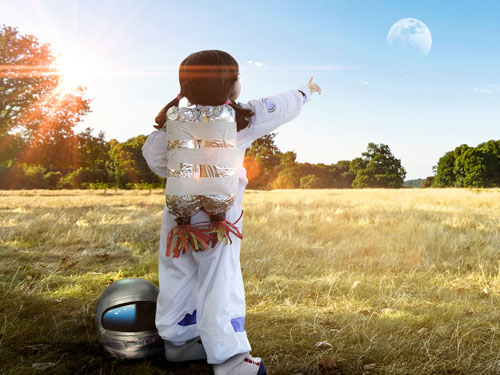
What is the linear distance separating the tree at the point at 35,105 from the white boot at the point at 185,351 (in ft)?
70.1

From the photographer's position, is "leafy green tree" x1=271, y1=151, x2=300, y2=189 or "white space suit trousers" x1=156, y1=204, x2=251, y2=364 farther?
"leafy green tree" x1=271, y1=151, x2=300, y2=189

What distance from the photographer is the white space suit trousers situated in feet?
9.87

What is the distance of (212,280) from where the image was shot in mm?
3088

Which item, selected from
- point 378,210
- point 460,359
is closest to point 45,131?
point 378,210

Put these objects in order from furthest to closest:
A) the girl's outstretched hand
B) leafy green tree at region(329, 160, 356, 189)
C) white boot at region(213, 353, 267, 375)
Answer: leafy green tree at region(329, 160, 356, 189), the girl's outstretched hand, white boot at region(213, 353, 267, 375)

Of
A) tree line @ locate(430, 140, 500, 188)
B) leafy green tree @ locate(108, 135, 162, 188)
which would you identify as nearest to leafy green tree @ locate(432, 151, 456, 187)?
tree line @ locate(430, 140, 500, 188)

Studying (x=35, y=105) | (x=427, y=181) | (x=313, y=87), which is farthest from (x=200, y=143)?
(x=427, y=181)

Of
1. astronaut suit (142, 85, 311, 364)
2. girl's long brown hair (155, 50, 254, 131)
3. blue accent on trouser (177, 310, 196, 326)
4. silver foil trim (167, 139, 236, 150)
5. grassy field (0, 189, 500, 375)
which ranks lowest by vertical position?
grassy field (0, 189, 500, 375)

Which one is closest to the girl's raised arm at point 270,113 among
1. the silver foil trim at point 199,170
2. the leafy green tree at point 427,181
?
the silver foil trim at point 199,170

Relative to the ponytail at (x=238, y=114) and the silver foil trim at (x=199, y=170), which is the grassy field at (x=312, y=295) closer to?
the silver foil trim at (x=199, y=170)

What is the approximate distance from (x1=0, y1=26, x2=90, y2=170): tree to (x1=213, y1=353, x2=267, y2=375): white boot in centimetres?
2191

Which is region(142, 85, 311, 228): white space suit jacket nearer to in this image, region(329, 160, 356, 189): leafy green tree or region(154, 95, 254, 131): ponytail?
region(154, 95, 254, 131): ponytail

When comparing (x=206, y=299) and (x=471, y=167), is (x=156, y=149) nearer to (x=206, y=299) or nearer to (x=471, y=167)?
(x=206, y=299)

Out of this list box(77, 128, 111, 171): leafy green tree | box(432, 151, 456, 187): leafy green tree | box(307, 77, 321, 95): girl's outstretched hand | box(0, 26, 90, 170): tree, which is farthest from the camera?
box(432, 151, 456, 187): leafy green tree
